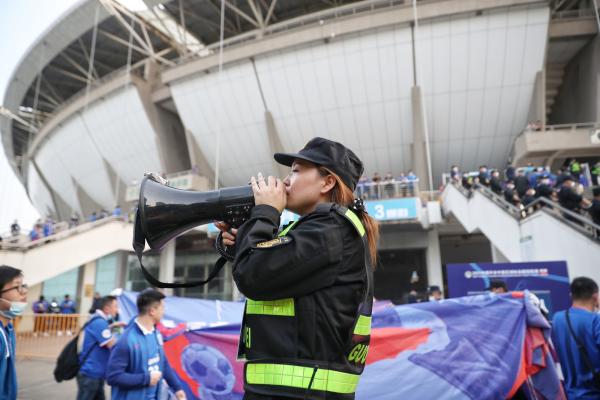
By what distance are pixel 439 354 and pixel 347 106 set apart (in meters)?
21.7

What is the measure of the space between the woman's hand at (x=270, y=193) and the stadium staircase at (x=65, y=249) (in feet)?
69.9

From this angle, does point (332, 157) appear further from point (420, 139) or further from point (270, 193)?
point (420, 139)

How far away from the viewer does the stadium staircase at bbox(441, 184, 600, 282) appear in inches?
339

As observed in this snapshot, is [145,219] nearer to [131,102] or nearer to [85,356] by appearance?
[85,356]

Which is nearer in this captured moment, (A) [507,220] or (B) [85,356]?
(B) [85,356]

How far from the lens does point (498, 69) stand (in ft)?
73.7

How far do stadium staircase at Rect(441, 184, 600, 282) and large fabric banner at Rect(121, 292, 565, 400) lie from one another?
16.8 feet

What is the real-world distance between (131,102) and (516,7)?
25.8 metres

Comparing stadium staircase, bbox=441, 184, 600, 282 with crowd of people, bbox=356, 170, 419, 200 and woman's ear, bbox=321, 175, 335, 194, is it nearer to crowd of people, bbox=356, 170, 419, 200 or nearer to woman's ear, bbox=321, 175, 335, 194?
crowd of people, bbox=356, 170, 419, 200

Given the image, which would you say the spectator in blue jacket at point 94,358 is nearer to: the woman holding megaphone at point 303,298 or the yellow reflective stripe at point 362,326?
the woman holding megaphone at point 303,298

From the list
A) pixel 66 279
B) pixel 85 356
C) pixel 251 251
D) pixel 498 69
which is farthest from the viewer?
pixel 66 279

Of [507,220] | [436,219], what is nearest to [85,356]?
[507,220]

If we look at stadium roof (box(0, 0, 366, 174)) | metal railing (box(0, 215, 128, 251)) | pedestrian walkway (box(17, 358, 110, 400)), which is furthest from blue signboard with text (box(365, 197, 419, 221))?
stadium roof (box(0, 0, 366, 174))

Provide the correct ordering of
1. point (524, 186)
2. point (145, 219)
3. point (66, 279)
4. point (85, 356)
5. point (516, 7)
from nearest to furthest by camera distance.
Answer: point (145, 219) → point (85, 356) → point (524, 186) → point (516, 7) → point (66, 279)
